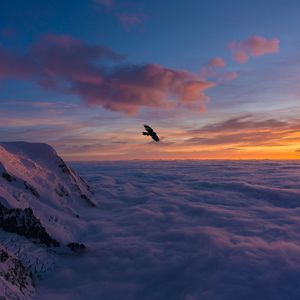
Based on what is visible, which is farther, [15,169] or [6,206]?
[15,169]

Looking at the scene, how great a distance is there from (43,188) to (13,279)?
5.59 metres

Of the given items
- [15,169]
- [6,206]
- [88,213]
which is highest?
[15,169]

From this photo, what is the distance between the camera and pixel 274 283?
8148 millimetres

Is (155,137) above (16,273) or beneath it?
above

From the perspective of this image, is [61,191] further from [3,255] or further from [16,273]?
[16,273]

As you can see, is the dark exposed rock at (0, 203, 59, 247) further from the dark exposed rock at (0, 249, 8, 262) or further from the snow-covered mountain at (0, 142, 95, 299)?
the dark exposed rock at (0, 249, 8, 262)

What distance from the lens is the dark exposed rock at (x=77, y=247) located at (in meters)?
9.41

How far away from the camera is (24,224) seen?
8656 mm

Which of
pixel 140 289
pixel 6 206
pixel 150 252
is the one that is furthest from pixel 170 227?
pixel 6 206

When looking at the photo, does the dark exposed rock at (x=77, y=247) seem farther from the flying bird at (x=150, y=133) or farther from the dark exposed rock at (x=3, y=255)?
the flying bird at (x=150, y=133)

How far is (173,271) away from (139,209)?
23.2 ft

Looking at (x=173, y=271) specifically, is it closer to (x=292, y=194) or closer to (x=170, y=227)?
(x=170, y=227)

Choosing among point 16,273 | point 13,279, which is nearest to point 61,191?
point 16,273

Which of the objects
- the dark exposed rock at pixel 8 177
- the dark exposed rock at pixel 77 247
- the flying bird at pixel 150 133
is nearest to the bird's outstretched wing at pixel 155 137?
the flying bird at pixel 150 133
